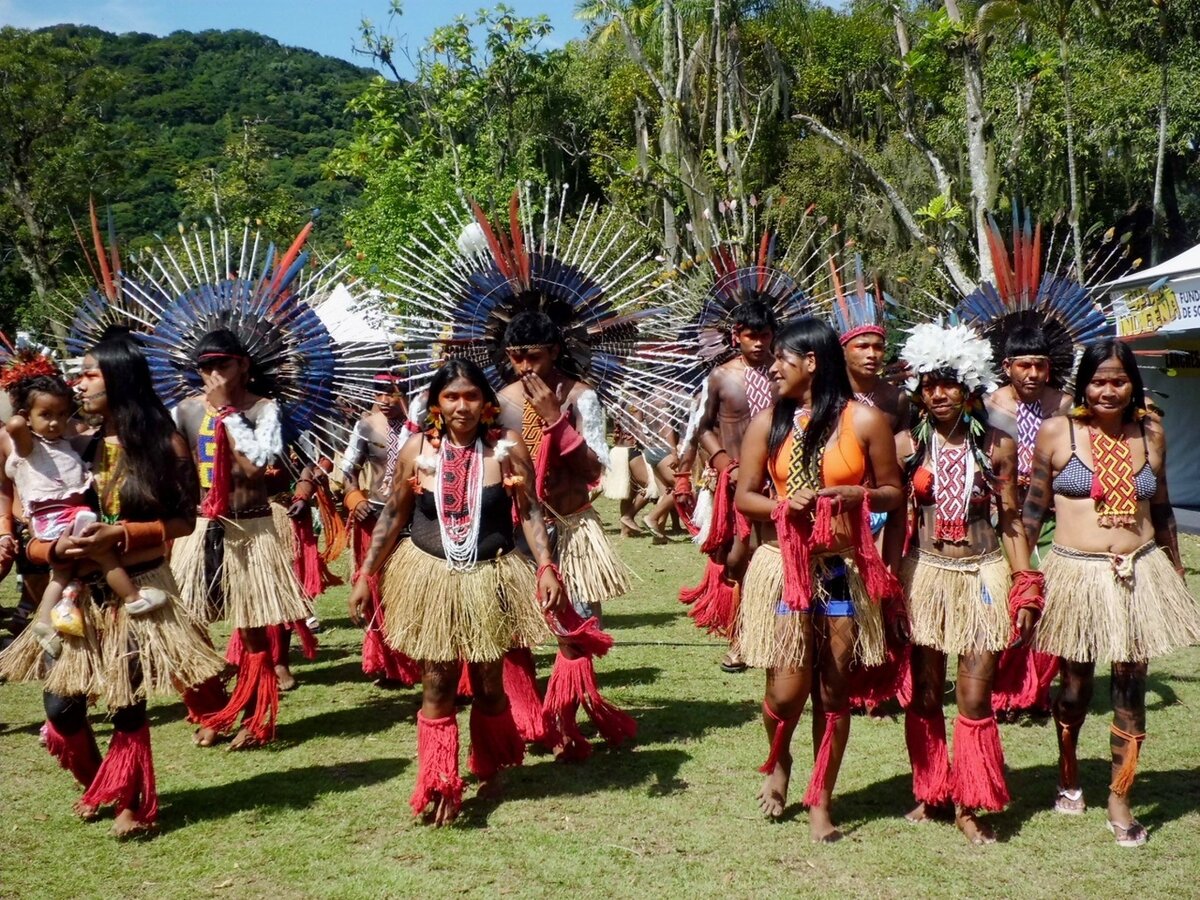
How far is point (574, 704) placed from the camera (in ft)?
18.8

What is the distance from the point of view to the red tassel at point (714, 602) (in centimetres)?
788

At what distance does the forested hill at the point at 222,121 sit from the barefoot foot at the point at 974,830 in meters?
29.8

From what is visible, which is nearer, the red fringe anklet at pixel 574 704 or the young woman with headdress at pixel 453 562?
the young woman with headdress at pixel 453 562

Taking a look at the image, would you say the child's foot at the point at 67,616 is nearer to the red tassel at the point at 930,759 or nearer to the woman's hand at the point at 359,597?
the woman's hand at the point at 359,597

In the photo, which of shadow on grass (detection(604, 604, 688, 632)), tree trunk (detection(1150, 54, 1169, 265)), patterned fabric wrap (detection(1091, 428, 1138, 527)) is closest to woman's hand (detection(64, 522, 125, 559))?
patterned fabric wrap (detection(1091, 428, 1138, 527))

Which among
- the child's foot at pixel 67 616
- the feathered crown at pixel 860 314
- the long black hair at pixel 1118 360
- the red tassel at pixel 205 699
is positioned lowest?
the red tassel at pixel 205 699

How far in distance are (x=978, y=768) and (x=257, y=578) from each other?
3.41 m

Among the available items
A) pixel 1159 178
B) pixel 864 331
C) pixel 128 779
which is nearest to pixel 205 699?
pixel 128 779

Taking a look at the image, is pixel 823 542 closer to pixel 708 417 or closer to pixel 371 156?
pixel 708 417

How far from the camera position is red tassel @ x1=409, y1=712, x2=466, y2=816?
190 inches

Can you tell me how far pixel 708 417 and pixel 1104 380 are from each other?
306 centimetres

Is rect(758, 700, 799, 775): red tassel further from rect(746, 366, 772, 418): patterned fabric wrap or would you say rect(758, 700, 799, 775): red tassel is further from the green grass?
rect(746, 366, 772, 418): patterned fabric wrap

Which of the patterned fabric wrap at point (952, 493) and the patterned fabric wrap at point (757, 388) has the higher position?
the patterned fabric wrap at point (757, 388)

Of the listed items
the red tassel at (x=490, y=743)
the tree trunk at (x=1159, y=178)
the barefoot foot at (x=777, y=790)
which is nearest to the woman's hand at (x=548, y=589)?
the red tassel at (x=490, y=743)
